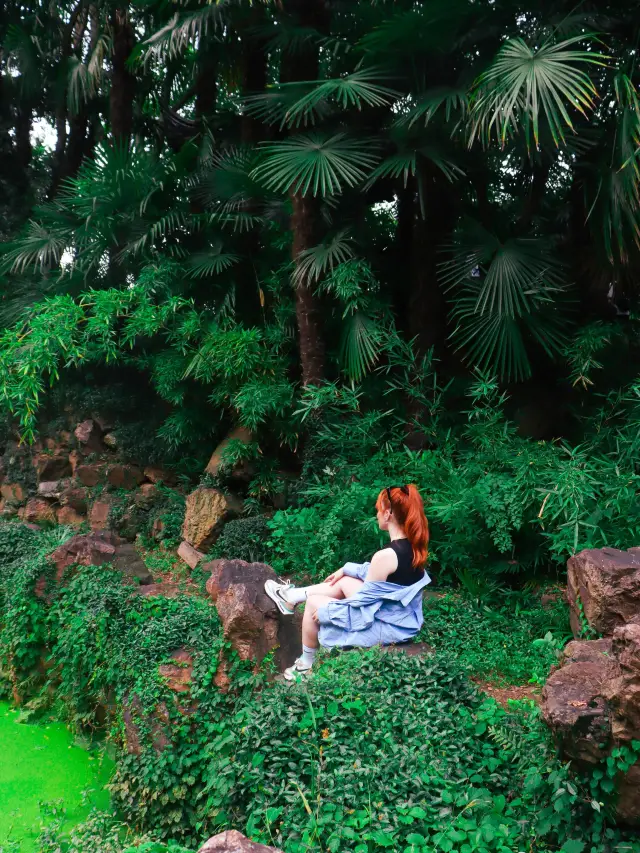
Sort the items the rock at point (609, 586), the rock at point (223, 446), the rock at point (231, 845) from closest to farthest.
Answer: the rock at point (231, 845), the rock at point (609, 586), the rock at point (223, 446)

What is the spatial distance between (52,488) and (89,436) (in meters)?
0.85

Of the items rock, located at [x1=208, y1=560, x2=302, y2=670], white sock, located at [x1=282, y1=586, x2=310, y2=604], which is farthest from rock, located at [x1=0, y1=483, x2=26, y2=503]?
white sock, located at [x1=282, y1=586, x2=310, y2=604]

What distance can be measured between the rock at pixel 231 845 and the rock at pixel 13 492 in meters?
7.91

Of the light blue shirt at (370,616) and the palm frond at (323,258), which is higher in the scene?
the palm frond at (323,258)

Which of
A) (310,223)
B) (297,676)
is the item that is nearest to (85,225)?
(310,223)

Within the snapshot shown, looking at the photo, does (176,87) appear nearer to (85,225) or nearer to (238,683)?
(85,225)

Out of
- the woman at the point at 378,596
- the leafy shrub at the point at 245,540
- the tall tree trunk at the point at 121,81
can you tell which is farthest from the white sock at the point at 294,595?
the tall tree trunk at the point at 121,81

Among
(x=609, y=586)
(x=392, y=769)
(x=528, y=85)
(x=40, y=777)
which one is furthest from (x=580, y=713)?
(x=528, y=85)

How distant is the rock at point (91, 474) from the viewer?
883 cm

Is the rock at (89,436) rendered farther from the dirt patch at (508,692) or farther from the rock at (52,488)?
the dirt patch at (508,692)

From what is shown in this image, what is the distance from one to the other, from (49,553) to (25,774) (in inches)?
73.2

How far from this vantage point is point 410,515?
4309 mm

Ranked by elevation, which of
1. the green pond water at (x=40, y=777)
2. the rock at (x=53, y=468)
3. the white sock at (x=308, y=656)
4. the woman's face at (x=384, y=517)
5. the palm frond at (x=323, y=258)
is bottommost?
the green pond water at (x=40, y=777)

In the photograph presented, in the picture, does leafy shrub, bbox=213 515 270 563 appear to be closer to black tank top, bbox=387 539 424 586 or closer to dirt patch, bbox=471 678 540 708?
black tank top, bbox=387 539 424 586
